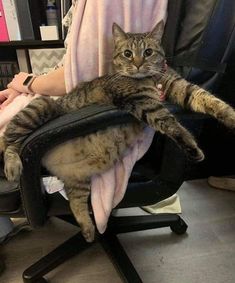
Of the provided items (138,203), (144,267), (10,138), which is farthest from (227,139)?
(10,138)

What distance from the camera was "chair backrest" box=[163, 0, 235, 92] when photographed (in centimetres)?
71

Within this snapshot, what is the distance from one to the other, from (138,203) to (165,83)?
1.17 ft

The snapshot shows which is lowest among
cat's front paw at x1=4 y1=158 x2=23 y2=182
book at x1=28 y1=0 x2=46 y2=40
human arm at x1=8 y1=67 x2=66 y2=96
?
cat's front paw at x1=4 y1=158 x2=23 y2=182

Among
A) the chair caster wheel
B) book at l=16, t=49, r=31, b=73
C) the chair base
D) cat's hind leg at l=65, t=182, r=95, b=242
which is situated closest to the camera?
cat's hind leg at l=65, t=182, r=95, b=242

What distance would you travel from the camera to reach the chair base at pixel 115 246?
3.17 feet

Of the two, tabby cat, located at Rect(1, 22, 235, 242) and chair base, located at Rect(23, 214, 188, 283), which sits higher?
tabby cat, located at Rect(1, 22, 235, 242)

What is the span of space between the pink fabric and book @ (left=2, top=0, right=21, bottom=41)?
2.36 ft

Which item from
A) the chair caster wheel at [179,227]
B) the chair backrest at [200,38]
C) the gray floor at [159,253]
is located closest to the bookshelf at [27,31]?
the chair backrest at [200,38]

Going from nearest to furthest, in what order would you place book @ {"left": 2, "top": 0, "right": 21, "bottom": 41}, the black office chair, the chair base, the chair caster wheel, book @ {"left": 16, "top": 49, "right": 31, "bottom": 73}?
the black office chair < the chair base < the chair caster wheel < book @ {"left": 2, "top": 0, "right": 21, "bottom": 41} < book @ {"left": 16, "top": 49, "right": 31, "bottom": 73}

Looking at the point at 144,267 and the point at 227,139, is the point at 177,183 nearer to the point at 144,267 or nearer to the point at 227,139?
the point at 144,267

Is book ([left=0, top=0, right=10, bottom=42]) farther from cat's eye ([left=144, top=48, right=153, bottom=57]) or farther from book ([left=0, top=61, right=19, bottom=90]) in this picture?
cat's eye ([left=144, top=48, right=153, bottom=57])

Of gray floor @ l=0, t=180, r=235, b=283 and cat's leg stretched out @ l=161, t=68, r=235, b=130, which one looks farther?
gray floor @ l=0, t=180, r=235, b=283

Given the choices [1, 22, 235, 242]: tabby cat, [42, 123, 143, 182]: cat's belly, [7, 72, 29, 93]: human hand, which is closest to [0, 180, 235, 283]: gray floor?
[1, 22, 235, 242]: tabby cat

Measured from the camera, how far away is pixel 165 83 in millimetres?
850
